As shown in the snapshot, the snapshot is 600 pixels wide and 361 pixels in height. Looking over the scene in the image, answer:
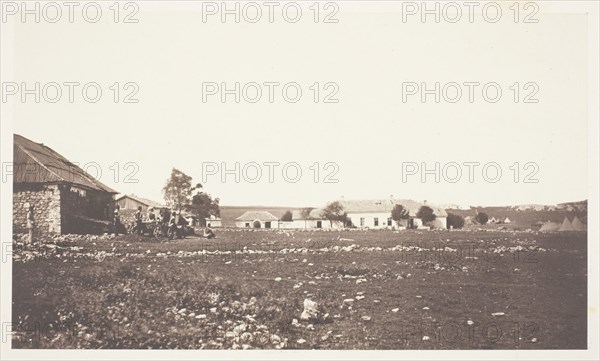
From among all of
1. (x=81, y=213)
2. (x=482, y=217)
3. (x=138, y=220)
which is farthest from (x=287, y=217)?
(x=81, y=213)

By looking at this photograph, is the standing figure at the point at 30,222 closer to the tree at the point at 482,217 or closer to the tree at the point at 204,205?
the tree at the point at 204,205

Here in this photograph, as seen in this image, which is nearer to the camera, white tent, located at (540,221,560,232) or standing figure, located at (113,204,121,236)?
white tent, located at (540,221,560,232)

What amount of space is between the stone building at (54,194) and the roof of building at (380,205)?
87.6 inches

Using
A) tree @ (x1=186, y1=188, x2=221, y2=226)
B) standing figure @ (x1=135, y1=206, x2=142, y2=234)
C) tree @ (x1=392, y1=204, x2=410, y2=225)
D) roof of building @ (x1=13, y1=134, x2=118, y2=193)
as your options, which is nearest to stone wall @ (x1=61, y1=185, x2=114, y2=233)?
roof of building @ (x1=13, y1=134, x2=118, y2=193)

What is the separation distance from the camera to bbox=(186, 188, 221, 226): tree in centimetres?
504

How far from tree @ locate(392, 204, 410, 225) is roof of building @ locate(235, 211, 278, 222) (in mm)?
1118

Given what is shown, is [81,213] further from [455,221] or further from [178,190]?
[455,221]

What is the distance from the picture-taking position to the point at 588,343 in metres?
5.02

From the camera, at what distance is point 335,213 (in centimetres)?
508

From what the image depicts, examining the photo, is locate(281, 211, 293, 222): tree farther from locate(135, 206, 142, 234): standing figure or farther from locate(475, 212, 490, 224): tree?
locate(475, 212, 490, 224): tree

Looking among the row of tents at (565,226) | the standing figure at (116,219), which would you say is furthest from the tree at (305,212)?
the row of tents at (565,226)

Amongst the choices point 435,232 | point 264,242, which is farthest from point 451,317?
point 264,242

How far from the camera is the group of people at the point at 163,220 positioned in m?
5.09

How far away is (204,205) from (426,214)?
2.09 metres
